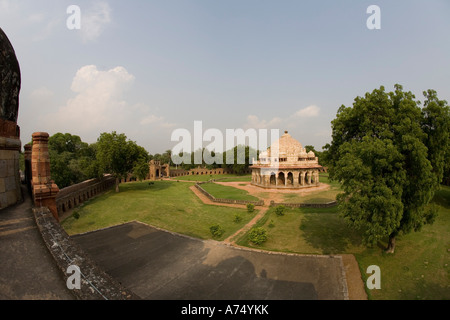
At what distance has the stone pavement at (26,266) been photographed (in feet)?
13.0

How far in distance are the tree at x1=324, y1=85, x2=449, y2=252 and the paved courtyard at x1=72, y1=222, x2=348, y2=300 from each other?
130 inches

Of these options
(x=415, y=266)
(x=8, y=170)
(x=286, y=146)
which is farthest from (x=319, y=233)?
(x=286, y=146)

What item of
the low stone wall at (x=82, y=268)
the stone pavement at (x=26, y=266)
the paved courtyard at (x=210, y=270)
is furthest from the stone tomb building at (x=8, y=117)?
the paved courtyard at (x=210, y=270)

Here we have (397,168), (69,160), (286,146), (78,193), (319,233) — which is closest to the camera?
(397,168)

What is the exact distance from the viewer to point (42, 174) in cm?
796

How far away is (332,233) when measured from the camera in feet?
52.5

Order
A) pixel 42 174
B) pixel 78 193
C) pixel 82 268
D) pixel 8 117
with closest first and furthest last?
pixel 82 268, pixel 8 117, pixel 42 174, pixel 78 193

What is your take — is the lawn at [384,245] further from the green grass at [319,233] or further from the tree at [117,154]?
the tree at [117,154]

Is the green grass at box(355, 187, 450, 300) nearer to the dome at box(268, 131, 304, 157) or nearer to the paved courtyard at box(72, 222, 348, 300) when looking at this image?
the paved courtyard at box(72, 222, 348, 300)

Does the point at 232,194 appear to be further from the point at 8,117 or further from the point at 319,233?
the point at 8,117

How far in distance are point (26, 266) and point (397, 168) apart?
1431 cm

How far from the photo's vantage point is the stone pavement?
3959mm

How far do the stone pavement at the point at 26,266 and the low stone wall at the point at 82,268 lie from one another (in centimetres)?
15

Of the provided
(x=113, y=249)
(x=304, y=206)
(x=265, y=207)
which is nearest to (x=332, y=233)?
(x=304, y=206)
